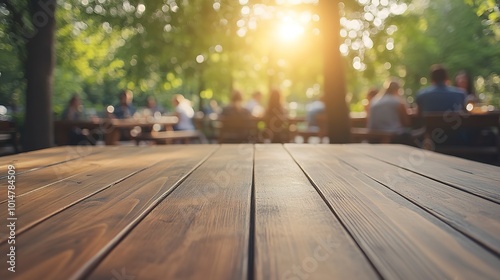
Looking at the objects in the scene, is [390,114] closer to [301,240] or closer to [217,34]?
[217,34]

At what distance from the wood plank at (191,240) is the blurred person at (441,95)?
513cm

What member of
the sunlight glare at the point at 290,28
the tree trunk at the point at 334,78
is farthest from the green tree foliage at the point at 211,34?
the tree trunk at the point at 334,78

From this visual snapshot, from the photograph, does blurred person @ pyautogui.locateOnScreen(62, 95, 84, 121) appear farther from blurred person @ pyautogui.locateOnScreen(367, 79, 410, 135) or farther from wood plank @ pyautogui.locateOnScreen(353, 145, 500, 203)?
wood plank @ pyautogui.locateOnScreen(353, 145, 500, 203)

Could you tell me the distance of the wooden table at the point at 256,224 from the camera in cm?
84

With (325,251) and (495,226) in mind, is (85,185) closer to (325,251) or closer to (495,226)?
(325,251)

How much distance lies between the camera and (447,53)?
26172 millimetres

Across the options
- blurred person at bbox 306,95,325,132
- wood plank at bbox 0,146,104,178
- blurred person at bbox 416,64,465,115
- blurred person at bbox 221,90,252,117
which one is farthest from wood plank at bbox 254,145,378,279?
blurred person at bbox 306,95,325,132

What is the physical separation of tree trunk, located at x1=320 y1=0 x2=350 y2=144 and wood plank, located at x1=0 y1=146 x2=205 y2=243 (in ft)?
13.9

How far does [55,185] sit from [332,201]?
106cm

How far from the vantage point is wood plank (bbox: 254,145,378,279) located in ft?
2.69

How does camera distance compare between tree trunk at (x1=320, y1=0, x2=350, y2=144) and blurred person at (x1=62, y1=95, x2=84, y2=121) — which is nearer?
tree trunk at (x1=320, y1=0, x2=350, y2=144)

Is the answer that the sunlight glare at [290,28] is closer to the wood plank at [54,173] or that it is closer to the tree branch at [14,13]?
the tree branch at [14,13]

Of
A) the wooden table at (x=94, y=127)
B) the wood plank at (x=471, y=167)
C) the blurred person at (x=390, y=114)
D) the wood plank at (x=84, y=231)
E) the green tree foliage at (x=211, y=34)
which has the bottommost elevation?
the wood plank at (x=84, y=231)

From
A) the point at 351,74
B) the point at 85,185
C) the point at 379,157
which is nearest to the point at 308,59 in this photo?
the point at 351,74
